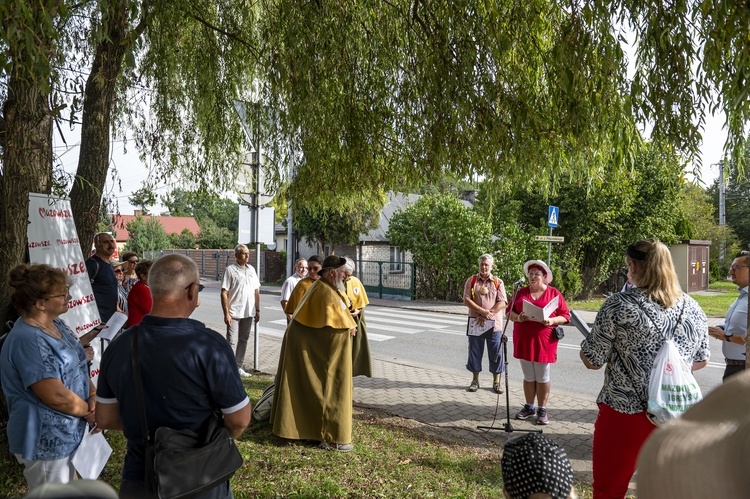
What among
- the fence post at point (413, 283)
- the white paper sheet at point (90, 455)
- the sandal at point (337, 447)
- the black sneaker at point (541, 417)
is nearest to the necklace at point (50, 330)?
Result: the white paper sheet at point (90, 455)

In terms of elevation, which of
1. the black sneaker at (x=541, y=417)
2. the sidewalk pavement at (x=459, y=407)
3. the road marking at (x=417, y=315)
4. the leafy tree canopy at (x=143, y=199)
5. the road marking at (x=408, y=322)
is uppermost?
the leafy tree canopy at (x=143, y=199)

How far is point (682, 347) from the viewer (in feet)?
10.8

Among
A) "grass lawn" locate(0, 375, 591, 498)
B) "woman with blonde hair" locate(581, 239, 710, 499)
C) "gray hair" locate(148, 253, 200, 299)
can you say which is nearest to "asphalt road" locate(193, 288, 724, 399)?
"grass lawn" locate(0, 375, 591, 498)

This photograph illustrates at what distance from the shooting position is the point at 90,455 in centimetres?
352

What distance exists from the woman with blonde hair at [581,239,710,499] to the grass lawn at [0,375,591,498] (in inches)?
52.0

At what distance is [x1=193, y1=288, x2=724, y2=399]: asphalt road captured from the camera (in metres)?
9.09

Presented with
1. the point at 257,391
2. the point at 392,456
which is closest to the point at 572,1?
the point at 392,456

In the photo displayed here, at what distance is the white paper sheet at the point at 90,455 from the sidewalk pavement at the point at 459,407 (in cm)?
347

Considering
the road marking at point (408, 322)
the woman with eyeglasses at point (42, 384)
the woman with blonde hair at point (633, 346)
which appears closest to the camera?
the woman with eyeglasses at point (42, 384)

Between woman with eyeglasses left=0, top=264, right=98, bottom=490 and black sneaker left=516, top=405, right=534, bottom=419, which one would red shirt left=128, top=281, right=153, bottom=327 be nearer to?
woman with eyeglasses left=0, top=264, right=98, bottom=490

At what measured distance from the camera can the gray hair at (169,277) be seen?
8.55 ft

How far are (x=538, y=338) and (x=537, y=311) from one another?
34cm

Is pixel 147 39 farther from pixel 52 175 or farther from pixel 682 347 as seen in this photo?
pixel 682 347

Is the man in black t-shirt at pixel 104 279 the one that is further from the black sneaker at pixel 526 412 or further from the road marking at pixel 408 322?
the road marking at pixel 408 322
